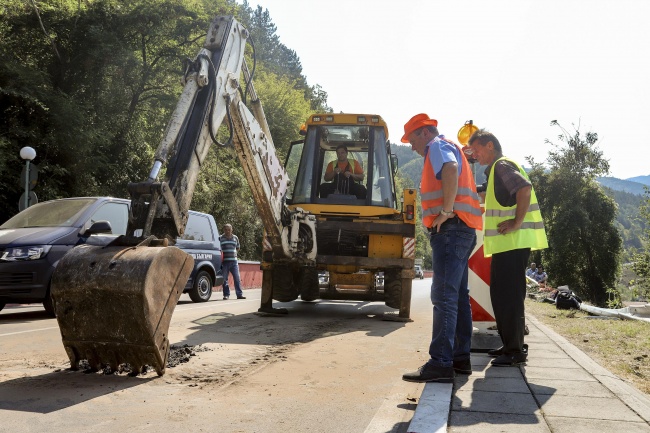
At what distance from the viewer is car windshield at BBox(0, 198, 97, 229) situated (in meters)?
9.70

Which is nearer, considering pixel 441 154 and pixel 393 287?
pixel 441 154

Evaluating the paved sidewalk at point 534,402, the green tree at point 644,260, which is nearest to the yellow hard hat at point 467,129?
the paved sidewalk at point 534,402

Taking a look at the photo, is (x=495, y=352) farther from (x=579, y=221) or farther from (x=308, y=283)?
(x=579, y=221)

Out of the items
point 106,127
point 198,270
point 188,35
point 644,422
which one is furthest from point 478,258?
point 188,35

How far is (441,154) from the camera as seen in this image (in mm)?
4734

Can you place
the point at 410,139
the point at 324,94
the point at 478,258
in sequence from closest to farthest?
the point at 410,139, the point at 478,258, the point at 324,94

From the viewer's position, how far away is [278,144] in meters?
42.4

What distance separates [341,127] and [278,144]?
31.7 metres

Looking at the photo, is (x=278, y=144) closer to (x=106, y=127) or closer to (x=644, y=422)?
(x=106, y=127)

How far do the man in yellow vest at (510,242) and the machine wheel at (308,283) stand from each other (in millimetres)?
5967

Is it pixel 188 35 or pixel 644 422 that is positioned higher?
pixel 188 35

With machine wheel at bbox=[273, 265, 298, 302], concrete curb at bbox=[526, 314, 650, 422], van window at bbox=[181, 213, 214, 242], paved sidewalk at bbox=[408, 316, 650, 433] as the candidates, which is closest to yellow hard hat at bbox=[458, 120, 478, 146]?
concrete curb at bbox=[526, 314, 650, 422]

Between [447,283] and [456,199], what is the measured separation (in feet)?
2.10

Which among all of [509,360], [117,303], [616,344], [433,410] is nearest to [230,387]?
[117,303]
